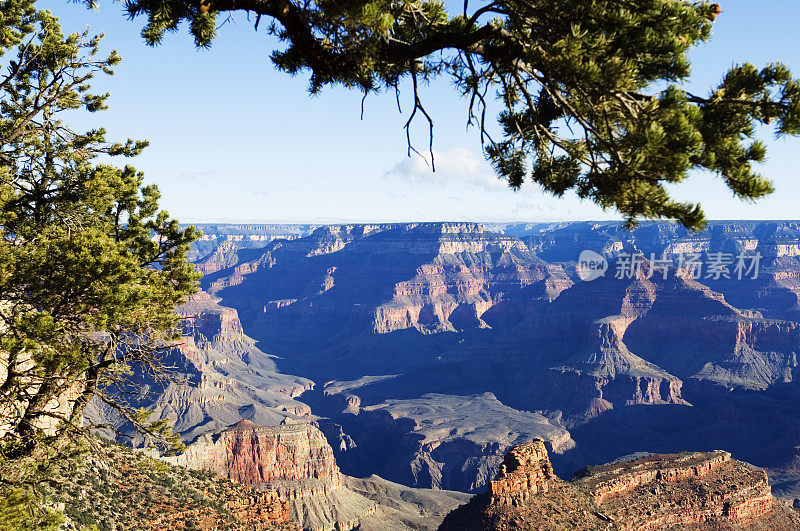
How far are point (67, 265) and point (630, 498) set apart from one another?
49691 millimetres

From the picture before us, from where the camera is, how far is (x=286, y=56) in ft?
36.8

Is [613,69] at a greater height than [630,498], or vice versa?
[613,69]

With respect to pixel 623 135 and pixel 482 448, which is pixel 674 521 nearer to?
pixel 623 135

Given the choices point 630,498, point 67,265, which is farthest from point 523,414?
point 67,265

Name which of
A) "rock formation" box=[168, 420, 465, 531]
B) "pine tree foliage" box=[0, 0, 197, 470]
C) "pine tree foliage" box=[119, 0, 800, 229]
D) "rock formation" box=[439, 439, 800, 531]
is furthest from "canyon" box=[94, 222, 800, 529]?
"pine tree foliage" box=[119, 0, 800, 229]

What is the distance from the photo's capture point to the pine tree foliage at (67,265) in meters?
12.2

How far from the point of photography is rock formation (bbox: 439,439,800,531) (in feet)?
140

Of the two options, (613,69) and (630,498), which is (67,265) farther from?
(630,498)

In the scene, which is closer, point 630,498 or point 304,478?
point 630,498

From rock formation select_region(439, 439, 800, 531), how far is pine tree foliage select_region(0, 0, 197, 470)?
32794 mm

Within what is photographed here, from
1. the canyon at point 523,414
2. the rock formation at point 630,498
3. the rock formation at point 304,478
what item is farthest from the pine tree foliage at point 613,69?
the canyon at point 523,414

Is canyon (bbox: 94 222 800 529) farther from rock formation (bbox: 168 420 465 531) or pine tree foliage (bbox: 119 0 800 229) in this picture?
pine tree foliage (bbox: 119 0 800 229)

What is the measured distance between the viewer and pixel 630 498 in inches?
1993

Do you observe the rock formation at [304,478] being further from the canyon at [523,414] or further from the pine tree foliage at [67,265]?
the pine tree foliage at [67,265]
